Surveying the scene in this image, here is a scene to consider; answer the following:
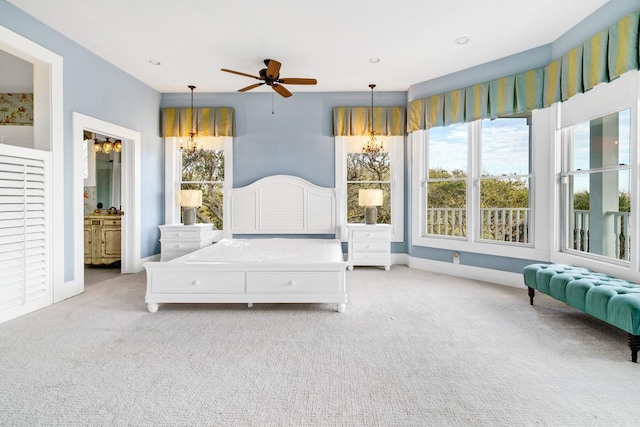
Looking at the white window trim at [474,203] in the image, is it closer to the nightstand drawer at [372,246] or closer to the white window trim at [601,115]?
the white window trim at [601,115]

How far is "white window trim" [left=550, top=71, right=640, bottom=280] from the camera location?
2885 millimetres

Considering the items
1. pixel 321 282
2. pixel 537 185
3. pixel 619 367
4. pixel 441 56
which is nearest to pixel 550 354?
pixel 619 367

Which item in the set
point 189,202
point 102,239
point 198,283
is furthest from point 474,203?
point 102,239

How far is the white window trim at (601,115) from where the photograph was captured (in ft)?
9.46

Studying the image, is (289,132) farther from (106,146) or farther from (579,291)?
(579,291)

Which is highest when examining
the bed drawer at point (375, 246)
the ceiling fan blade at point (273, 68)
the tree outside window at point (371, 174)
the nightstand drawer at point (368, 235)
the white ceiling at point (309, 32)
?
the white ceiling at point (309, 32)

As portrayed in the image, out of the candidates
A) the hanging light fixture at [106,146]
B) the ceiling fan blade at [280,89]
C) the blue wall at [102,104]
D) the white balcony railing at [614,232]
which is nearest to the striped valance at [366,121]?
the ceiling fan blade at [280,89]

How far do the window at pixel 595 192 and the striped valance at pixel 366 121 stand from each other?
7.64 feet

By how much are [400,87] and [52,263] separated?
17.0ft

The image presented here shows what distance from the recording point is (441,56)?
14.0 ft

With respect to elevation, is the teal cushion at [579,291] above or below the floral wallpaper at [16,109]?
below

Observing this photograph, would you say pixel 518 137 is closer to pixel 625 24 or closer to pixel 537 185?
pixel 537 185

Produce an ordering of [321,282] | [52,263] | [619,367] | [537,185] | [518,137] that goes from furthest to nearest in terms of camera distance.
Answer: [518,137]
[537,185]
[52,263]
[321,282]
[619,367]

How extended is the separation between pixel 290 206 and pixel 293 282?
2.53m
